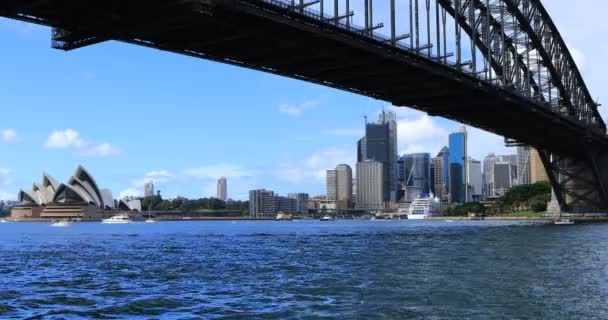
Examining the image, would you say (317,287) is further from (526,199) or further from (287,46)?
(526,199)

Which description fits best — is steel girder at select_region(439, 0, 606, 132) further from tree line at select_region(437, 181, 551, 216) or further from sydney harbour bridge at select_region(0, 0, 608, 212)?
tree line at select_region(437, 181, 551, 216)

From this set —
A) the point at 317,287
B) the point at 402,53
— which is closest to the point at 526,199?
the point at 402,53

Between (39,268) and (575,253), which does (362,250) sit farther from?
(39,268)

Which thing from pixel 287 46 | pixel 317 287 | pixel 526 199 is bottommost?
pixel 317 287

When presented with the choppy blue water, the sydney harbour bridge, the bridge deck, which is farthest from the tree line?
the choppy blue water

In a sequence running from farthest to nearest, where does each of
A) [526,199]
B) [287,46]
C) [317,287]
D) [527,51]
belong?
1. [526,199]
2. [527,51]
3. [287,46]
4. [317,287]

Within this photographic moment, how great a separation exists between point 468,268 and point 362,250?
475 inches

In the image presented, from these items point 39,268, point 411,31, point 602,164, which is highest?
point 411,31

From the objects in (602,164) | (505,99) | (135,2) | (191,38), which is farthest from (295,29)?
(602,164)

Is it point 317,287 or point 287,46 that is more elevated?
point 287,46

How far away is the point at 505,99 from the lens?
62.0 m

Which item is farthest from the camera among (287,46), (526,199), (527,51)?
(526,199)

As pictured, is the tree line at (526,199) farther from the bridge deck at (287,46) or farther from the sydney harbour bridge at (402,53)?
the bridge deck at (287,46)

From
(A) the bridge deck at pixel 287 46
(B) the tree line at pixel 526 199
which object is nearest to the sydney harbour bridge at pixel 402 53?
(A) the bridge deck at pixel 287 46
